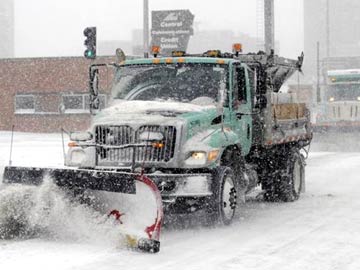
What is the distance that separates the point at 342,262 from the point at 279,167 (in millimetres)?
5286

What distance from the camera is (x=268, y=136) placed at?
36.4ft

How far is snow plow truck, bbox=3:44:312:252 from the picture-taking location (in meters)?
8.34

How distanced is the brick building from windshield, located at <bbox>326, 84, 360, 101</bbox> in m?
12.8

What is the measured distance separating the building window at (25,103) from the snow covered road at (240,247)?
27.2 meters

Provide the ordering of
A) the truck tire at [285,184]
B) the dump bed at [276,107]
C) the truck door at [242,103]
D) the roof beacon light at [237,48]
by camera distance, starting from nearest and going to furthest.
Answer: the truck door at [242,103] < the dump bed at [276,107] < the roof beacon light at [237,48] < the truck tire at [285,184]

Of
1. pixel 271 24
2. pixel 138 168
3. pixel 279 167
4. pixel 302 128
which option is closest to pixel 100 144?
pixel 138 168

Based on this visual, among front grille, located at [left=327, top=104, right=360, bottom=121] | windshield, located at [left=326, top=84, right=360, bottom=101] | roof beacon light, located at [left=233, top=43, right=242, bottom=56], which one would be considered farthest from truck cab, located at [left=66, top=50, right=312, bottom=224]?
windshield, located at [left=326, top=84, right=360, bottom=101]

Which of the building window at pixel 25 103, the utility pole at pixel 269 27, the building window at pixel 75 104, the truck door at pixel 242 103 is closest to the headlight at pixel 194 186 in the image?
the truck door at pixel 242 103

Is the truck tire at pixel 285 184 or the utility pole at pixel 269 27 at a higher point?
the utility pole at pixel 269 27

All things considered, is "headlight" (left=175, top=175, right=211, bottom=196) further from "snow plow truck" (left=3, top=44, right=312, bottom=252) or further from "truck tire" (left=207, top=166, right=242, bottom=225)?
"truck tire" (left=207, top=166, right=242, bottom=225)

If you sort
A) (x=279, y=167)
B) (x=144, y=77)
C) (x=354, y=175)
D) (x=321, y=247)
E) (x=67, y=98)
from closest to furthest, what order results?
(x=321, y=247) < (x=144, y=77) < (x=279, y=167) < (x=354, y=175) < (x=67, y=98)

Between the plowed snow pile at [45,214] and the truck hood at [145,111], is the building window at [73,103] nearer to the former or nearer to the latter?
the truck hood at [145,111]

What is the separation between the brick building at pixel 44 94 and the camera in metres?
35.9

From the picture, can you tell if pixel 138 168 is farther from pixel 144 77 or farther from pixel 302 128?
pixel 302 128
